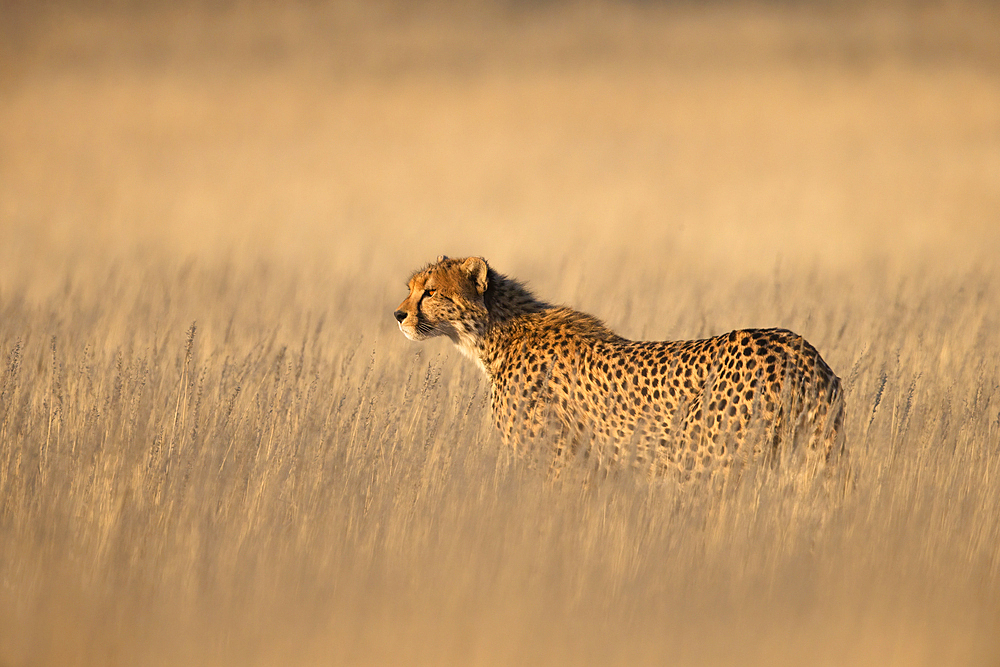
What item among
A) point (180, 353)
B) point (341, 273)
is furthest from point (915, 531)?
point (341, 273)

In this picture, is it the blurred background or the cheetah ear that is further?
the blurred background

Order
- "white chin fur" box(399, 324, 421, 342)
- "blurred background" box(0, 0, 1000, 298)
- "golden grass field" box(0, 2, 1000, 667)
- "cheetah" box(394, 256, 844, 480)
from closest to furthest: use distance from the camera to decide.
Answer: "golden grass field" box(0, 2, 1000, 667) < "cheetah" box(394, 256, 844, 480) < "white chin fur" box(399, 324, 421, 342) < "blurred background" box(0, 0, 1000, 298)

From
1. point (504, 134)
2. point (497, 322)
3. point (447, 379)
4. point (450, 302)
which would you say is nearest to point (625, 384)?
point (497, 322)

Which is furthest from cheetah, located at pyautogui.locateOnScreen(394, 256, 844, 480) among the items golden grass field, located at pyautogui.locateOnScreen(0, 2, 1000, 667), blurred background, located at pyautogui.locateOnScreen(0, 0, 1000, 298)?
blurred background, located at pyautogui.locateOnScreen(0, 0, 1000, 298)

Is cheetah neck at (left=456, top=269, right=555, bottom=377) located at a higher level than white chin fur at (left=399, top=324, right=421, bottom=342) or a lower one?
higher

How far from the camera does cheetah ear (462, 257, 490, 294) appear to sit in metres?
5.09

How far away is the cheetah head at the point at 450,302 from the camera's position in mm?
5086

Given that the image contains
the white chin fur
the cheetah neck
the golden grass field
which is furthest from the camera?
the cheetah neck

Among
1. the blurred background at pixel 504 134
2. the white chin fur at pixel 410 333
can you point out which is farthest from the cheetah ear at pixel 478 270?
the blurred background at pixel 504 134

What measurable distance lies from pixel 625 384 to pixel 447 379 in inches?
61.2

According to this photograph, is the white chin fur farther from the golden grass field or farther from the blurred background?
the blurred background

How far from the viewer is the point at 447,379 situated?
5715mm

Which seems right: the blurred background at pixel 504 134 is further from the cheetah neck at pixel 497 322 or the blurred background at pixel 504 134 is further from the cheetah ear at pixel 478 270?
the cheetah ear at pixel 478 270

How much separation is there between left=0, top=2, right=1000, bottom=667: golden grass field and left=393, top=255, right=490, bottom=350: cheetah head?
0.78 ft
